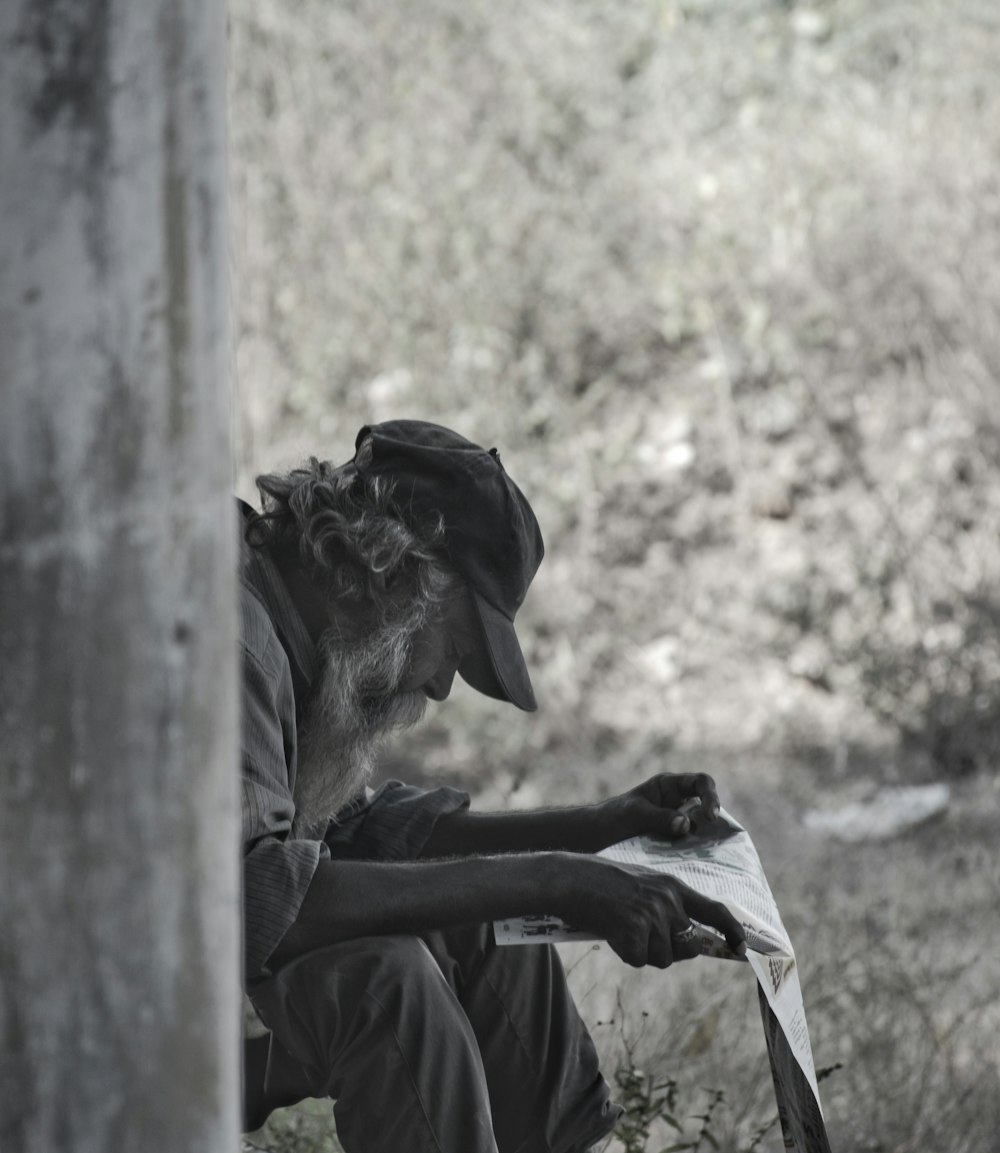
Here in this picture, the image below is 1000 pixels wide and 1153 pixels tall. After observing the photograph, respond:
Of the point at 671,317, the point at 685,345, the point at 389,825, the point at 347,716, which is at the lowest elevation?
the point at 389,825

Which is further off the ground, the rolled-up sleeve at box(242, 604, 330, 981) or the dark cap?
the dark cap

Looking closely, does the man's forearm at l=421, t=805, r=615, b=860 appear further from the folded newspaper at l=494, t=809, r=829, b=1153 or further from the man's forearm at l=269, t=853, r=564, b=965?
the man's forearm at l=269, t=853, r=564, b=965

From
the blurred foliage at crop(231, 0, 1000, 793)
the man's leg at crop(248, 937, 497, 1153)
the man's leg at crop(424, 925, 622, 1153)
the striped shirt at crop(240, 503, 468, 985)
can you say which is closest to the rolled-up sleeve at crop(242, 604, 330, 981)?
the striped shirt at crop(240, 503, 468, 985)

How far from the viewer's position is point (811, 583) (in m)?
7.60

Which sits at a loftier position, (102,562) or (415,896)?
(102,562)

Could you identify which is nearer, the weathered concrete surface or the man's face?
the weathered concrete surface

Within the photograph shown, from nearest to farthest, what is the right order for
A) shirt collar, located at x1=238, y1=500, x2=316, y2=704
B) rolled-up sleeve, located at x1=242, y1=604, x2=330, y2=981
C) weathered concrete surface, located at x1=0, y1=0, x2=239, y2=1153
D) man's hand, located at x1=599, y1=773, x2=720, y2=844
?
weathered concrete surface, located at x1=0, y1=0, x2=239, y2=1153
rolled-up sleeve, located at x1=242, y1=604, x2=330, y2=981
shirt collar, located at x1=238, y1=500, x2=316, y2=704
man's hand, located at x1=599, y1=773, x2=720, y2=844

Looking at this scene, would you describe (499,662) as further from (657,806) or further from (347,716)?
(657,806)

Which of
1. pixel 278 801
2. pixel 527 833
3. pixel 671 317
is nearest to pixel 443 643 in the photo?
pixel 527 833

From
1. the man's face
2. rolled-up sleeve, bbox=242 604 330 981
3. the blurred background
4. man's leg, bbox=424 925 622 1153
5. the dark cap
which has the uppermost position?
the blurred background

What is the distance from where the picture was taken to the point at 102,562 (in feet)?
4.16

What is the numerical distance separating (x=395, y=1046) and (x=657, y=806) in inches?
27.3

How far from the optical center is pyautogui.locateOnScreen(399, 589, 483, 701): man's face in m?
2.58

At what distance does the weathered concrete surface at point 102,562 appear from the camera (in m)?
1.26
